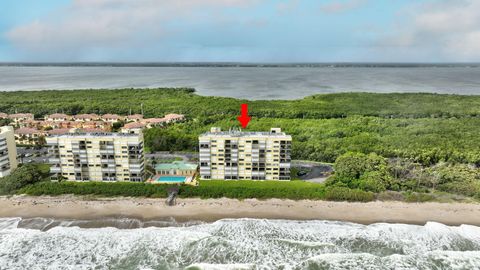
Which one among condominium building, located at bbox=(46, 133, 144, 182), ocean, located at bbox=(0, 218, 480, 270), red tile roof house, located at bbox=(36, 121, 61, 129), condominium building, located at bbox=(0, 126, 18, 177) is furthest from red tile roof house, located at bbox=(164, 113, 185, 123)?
ocean, located at bbox=(0, 218, 480, 270)

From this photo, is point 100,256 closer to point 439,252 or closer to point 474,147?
point 439,252

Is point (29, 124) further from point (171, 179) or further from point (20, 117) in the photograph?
point (171, 179)

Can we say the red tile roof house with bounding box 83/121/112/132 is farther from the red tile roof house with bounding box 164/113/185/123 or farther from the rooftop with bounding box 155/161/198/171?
the rooftop with bounding box 155/161/198/171

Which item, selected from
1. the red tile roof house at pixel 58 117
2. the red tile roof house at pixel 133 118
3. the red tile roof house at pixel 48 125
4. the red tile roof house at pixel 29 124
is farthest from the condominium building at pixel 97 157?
the red tile roof house at pixel 58 117

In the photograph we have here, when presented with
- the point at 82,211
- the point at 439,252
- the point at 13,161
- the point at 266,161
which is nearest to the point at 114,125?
the point at 13,161

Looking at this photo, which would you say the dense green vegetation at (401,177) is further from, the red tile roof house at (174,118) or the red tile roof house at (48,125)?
the red tile roof house at (48,125)

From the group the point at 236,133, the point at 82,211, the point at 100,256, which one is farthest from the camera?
the point at 236,133
